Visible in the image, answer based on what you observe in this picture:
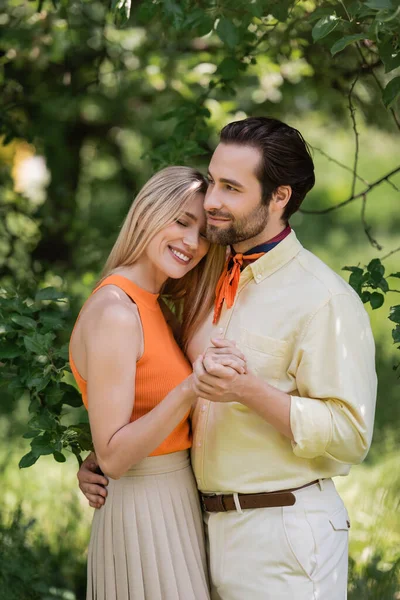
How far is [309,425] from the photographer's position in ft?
7.59

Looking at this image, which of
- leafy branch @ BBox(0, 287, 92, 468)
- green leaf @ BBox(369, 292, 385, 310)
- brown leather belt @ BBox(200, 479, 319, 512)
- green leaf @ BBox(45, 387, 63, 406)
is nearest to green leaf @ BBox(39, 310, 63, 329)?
leafy branch @ BBox(0, 287, 92, 468)

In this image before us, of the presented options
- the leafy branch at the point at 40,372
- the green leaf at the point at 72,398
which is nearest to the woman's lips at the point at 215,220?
the leafy branch at the point at 40,372

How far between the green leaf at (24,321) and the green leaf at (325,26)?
137 cm

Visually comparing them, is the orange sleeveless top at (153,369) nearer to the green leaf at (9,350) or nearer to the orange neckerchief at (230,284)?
the orange neckerchief at (230,284)

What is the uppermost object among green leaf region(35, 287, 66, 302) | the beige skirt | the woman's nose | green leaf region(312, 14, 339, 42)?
green leaf region(312, 14, 339, 42)

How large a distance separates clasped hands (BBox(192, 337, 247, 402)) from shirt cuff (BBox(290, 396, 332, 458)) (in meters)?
0.17

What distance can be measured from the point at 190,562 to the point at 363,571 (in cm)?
145

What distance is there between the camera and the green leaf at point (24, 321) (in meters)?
2.93

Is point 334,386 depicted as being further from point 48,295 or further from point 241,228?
point 48,295

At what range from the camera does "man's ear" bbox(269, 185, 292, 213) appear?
8.60 feet

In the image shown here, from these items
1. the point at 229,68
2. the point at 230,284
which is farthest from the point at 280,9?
the point at 230,284

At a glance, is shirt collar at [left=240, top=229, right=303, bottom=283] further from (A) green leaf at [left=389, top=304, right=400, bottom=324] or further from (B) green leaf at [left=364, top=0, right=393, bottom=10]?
(B) green leaf at [left=364, top=0, right=393, bottom=10]

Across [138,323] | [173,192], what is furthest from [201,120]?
[138,323]

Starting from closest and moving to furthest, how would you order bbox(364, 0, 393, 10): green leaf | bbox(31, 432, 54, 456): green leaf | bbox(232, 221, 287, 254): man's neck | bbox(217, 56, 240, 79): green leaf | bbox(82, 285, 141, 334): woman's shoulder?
bbox(364, 0, 393, 10): green leaf → bbox(82, 285, 141, 334): woman's shoulder → bbox(232, 221, 287, 254): man's neck → bbox(31, 432, 54, 456): green leaf → bbox(217, 56, 240, 79): green leaf
